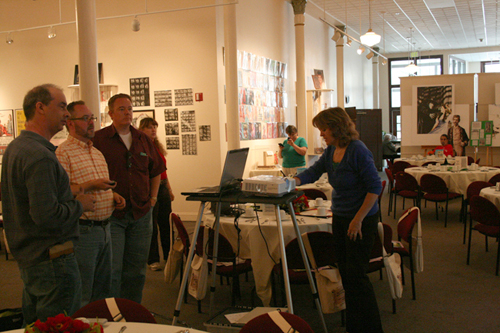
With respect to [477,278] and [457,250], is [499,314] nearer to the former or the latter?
[477,278]

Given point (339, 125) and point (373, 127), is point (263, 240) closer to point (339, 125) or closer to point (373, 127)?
point (339, 125)

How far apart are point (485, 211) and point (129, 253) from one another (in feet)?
13.0

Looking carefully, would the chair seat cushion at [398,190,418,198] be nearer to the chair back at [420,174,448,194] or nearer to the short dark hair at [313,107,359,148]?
the chair back at [420,174,448,194]

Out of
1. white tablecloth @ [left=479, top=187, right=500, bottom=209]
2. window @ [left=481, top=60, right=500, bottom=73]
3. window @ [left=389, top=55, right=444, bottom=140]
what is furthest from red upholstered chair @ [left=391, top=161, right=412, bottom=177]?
window @ [left=481, top=60, right=500, bottom=73]

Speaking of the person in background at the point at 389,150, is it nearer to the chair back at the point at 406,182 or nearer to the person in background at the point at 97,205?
the chair back at the point at 406,182

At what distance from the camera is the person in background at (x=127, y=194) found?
3.19m

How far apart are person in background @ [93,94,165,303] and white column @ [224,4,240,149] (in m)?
4.86

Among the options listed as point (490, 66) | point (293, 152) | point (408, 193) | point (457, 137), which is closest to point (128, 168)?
point (293, 152)

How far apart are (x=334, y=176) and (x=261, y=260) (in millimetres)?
1171

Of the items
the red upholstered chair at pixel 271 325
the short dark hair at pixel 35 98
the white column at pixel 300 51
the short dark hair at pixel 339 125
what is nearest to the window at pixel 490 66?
Result: the white column at pixel 300 51

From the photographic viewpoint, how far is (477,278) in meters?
4.76

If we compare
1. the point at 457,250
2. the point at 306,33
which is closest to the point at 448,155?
the point at 457,250

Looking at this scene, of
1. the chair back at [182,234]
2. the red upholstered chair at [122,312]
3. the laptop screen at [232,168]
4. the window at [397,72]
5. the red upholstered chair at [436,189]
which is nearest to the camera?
the red upholstered chair at [122,312]

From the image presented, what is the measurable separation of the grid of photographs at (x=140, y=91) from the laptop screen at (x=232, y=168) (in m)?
6.08
